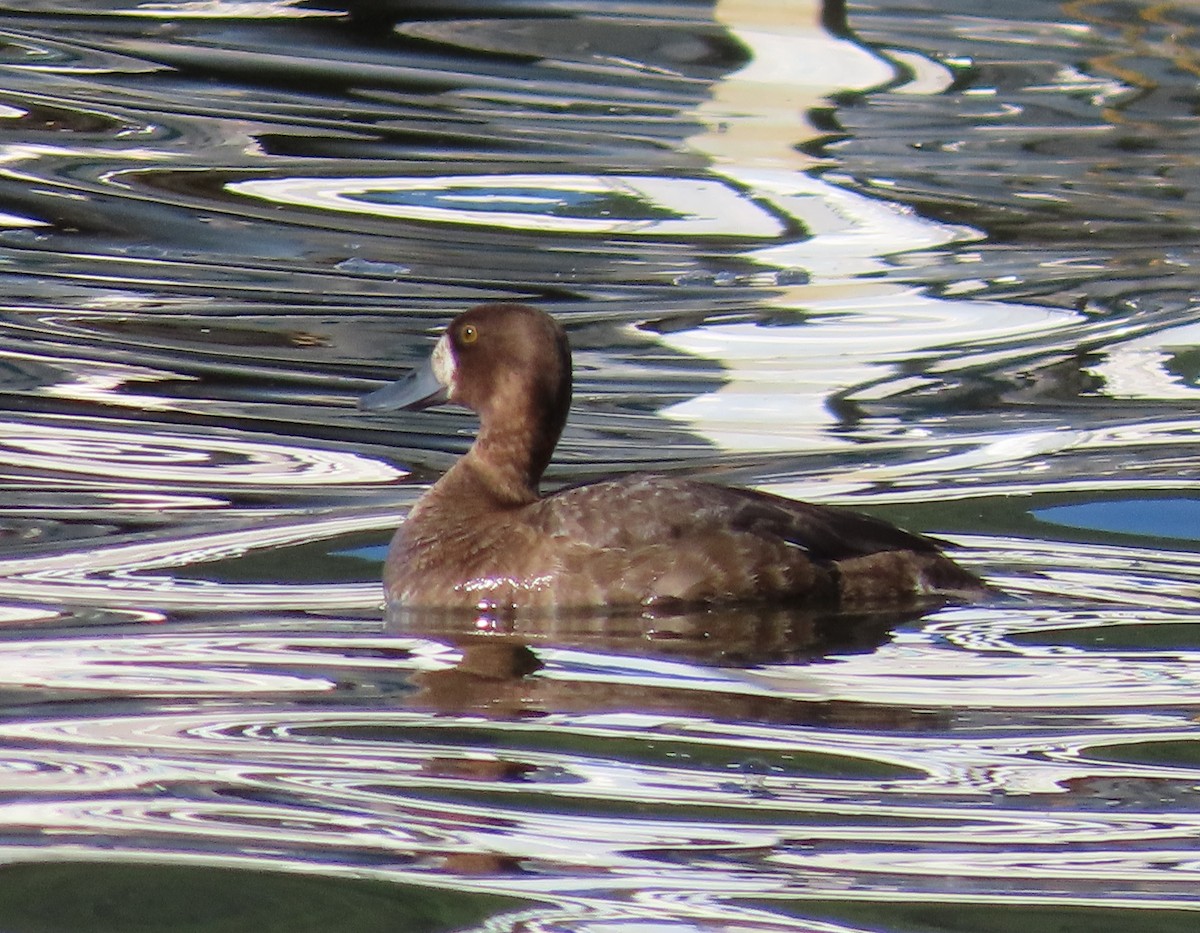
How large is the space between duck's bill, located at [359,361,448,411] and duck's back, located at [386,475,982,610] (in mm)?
733

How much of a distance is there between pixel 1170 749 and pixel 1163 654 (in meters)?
0.73

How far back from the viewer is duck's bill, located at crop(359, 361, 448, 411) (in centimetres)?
638

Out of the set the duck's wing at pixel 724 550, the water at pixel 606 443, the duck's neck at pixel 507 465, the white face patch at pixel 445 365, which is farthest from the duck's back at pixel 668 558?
the white face patch at pixel 445 365

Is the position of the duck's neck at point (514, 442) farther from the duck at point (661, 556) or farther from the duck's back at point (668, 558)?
the duck's back at point (668, 558)

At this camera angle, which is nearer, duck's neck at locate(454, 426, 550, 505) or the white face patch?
duck's neck at locate(454, 426, 550, 505)

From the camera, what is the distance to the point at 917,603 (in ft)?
18.6

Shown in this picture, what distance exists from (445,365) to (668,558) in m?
1.04

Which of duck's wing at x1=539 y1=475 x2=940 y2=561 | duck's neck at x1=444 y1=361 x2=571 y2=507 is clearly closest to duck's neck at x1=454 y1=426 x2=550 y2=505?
duck's neck at x1=444 y1=361 x2=571 y2=507

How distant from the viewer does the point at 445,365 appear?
6.30 m

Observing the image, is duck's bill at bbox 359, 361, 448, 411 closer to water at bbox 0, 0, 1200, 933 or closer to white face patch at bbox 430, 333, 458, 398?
white face patch at bbox 430, 333, 458, 398

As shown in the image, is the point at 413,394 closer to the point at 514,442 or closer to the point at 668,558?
the point at 514,442

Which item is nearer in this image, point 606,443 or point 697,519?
point 697,519

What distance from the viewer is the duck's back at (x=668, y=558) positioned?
5.59m

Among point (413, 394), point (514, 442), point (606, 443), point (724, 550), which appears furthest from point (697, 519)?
point (606, 443)
